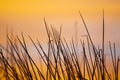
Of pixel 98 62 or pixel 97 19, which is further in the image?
pixel 97 19

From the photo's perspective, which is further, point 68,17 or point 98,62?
point 68,17

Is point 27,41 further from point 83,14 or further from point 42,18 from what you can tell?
point 83,14

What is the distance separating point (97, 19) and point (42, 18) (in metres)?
0.33

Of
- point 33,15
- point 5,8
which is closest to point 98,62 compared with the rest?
→ point 33,15

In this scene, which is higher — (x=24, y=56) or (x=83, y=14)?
(x=83, y=14)

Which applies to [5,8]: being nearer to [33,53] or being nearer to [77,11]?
[33,53]

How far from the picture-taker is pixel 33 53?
134 cm

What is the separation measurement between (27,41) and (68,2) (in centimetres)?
34

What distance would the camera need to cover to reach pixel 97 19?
4.47 ft

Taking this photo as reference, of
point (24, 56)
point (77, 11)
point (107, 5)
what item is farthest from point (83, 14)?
point (24, 56)

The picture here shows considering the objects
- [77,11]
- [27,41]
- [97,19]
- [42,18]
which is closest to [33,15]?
[42,18]

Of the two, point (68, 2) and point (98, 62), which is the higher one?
point (68, 2)

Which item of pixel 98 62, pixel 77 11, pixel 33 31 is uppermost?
pixel 77 11

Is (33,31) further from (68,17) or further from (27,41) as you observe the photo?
(68,17)
